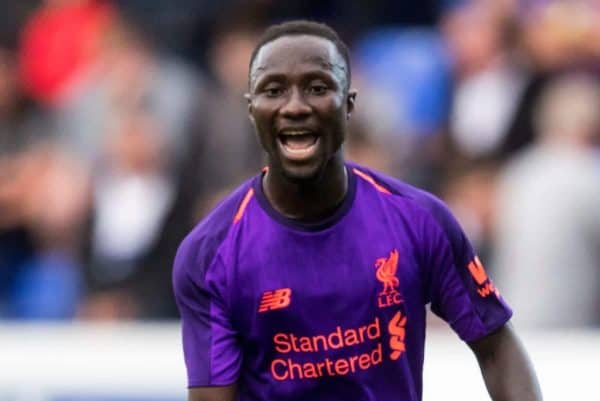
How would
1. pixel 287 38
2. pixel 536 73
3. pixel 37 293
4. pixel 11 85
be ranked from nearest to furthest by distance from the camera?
pixel 287 38 → pixel 536 73 → pixel 37 293 → pixel 11 85

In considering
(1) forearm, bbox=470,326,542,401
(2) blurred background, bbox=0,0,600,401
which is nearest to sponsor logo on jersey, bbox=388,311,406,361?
(1) forearm, bbox=470,326,542,401

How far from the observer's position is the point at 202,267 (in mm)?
5012

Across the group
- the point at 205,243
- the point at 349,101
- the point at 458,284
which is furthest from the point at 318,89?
the point at 458,284

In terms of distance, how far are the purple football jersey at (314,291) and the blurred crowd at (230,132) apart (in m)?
3.13

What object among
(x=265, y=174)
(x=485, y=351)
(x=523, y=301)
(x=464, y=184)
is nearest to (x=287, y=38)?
(x=265, y=174)

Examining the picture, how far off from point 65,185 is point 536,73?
2673 millimetres

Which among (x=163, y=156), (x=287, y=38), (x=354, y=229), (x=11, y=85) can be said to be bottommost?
(x=354, y=229)

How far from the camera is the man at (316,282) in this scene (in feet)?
16.5

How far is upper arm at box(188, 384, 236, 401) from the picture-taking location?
16.6ft

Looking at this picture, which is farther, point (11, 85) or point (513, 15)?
point (11, 85)

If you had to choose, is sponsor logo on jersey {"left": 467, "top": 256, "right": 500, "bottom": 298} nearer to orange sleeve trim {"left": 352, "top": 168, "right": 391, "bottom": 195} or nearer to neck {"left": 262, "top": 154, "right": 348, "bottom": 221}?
orange sleeve trim {"left": 352, "top": 168, "right": 391, "bottom": 195}

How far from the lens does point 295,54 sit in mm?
4902

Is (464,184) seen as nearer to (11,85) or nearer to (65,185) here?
(65,185)

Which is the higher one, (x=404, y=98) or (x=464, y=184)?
(x=404, y=98)
